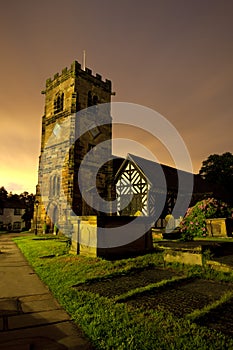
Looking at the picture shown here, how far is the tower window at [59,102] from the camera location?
2787 centimetres

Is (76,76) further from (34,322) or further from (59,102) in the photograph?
(34,322)

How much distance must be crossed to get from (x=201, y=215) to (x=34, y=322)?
1139 cm

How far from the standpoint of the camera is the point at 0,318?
340 centimetres

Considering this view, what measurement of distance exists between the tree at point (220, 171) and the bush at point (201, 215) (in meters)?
19.4

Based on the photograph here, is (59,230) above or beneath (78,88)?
beneath

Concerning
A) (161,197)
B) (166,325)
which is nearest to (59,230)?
(161,197)

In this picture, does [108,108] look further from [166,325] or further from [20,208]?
[20,208]

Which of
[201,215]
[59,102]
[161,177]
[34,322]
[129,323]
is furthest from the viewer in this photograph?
[59,102]

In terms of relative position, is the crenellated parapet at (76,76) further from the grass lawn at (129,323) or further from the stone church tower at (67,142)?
the grass lawn at (129,323)

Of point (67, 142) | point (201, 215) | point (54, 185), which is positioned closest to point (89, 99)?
point (67, 142)

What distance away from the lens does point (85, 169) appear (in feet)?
83.7

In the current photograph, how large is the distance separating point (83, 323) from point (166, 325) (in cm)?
114

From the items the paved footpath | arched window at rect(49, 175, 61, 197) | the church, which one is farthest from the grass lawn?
arched window at rect(49, 175, 61, 197)

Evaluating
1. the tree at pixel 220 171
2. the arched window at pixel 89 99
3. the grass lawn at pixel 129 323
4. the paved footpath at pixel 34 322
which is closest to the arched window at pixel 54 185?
the arched window at pixel 89 99
